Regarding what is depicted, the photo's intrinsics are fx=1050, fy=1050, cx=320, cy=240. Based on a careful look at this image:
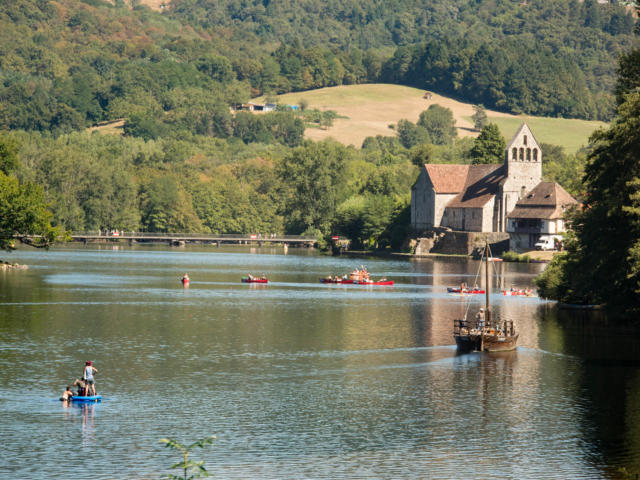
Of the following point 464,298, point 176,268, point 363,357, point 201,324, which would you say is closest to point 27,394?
point 363,357

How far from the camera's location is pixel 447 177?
197 metres

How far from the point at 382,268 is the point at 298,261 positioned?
22.5 metres

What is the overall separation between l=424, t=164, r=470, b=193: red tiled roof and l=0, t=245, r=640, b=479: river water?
9153cm

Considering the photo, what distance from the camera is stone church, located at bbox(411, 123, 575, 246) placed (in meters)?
187

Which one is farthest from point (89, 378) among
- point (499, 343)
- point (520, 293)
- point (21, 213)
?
point (520, 293)

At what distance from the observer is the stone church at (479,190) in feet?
614

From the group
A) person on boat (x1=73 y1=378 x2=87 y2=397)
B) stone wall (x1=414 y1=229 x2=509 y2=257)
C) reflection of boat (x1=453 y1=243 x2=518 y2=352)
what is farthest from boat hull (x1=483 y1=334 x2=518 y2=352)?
stone wall (x1=414 y1=229 x2=509 y2=257)

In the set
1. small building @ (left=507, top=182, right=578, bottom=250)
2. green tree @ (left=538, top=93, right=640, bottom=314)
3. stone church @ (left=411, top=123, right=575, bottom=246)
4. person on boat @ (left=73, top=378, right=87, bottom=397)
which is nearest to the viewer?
person on boat @ (left=73, top=378, right=87, bottom=397)

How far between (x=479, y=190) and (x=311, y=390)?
458ft

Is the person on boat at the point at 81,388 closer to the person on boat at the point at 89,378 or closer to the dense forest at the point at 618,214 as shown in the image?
the person on boat at the point at 89,378

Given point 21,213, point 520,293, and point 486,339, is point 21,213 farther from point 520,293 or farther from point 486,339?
point 486,339

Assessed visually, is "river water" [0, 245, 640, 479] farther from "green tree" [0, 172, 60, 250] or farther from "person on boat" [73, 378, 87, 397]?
"green tree" [0, 172, 60, 250]

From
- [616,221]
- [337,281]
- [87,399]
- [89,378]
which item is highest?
[616,221]

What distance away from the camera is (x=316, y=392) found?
56031 mm
